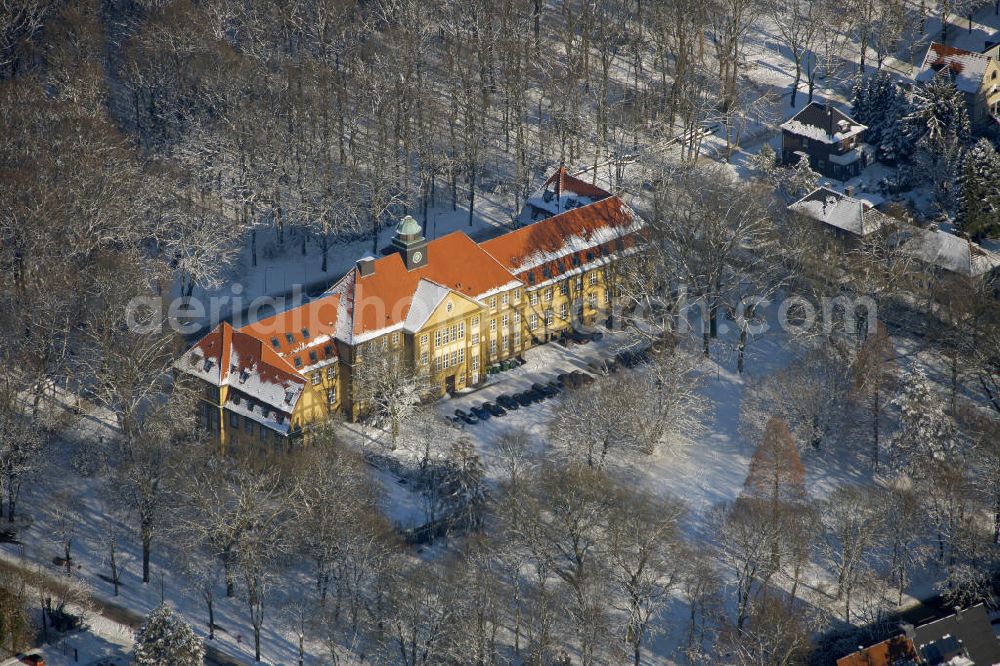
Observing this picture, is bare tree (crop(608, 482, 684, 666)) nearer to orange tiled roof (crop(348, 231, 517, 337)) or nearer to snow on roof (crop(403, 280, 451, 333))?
snow on roof (crop(403, 280, 451, 333))

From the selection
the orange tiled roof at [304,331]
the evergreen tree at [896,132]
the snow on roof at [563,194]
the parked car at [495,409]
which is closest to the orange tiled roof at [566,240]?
the snow on roof at [563,194]

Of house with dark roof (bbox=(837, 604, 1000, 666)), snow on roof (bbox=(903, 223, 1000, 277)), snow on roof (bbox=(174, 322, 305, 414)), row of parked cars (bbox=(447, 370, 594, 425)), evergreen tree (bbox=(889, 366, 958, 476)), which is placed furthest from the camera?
snow on roof (bbox=(903, 223, 1000, 277))

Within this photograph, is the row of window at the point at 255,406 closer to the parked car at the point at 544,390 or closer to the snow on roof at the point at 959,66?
the parked car at the point at 544,390

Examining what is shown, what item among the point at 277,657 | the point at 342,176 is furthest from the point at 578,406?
the point at 342,176

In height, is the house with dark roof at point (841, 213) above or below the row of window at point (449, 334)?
above

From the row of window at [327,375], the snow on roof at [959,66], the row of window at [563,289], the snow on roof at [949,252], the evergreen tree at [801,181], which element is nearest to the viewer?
the row of window at [327,375]

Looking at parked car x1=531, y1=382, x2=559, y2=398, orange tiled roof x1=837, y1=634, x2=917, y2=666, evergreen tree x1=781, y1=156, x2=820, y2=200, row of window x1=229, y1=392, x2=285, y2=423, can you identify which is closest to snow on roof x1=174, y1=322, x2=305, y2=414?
row of window x1=229, y1=392, x2=285, y2=423

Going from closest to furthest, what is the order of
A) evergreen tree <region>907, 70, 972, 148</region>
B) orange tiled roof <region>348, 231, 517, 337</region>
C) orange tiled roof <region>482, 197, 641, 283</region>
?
orange tiled roof <region>348, 231, 517, 337</region> < orange tiled roof <region>482, 197, 641, 283</region> < evergreen tree <region>907, 70, 972, 148</region>
